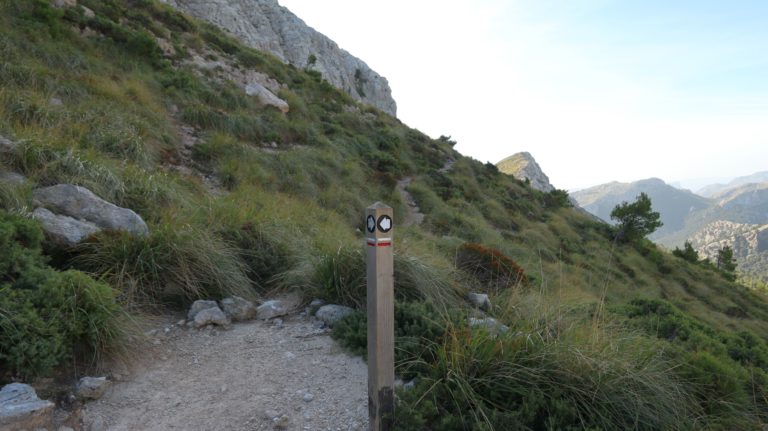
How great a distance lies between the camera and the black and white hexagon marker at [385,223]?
8.43 ft

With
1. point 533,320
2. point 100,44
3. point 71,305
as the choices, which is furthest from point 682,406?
point 100,44

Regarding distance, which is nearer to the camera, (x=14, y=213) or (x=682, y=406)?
(x=682, y=406)

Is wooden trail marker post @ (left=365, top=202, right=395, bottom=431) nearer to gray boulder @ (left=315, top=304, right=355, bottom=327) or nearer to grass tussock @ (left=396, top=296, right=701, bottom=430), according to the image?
grass tussock @ (left=396, top=296, right=701, bottom=430)

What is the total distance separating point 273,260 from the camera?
222 inches

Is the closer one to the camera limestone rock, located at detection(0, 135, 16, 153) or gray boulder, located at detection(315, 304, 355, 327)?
gray boulder, located at detection(315, 304, 355, 327)

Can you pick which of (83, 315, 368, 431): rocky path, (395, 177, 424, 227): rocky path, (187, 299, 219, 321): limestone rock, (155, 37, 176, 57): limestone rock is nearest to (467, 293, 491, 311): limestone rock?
(83, 315, 368, 431): rocky path

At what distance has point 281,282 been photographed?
534 centimetres

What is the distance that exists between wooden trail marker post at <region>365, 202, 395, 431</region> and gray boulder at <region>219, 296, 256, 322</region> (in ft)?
7.38

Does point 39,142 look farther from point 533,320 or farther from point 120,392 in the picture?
point 533,320

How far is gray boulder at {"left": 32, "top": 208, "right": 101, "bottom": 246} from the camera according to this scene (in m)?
4.25

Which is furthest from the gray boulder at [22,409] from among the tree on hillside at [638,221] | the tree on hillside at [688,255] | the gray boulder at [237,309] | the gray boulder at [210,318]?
the tree on hillside at [688,255]

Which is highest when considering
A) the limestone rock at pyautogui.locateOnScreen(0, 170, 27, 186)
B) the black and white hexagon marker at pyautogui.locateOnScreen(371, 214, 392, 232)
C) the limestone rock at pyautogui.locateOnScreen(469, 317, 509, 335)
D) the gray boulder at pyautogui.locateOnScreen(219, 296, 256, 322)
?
the black and white hexagon marker at pyautogui.locateOnScreen(371, 214, 392, 232)

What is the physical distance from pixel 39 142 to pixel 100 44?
8.53 meters

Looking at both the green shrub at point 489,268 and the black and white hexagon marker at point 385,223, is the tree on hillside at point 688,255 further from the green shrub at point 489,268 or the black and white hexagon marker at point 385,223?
the black and white hexagon marker at point 385,223
